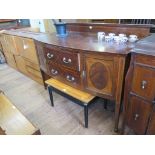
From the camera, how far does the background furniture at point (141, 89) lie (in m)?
0.88

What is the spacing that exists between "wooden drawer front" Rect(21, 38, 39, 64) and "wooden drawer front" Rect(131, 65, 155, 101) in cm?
155

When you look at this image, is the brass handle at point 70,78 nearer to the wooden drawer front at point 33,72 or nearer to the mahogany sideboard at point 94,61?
the mahogany sideboard at point 94,61

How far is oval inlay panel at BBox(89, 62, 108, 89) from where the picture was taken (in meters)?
1.20

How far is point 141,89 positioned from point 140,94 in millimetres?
47

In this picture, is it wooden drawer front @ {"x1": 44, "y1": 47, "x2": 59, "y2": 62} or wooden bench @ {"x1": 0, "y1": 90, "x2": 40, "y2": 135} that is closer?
wooden bench @ {"x1": 0, "y1": 90, "x2": 40, "y2": 135}

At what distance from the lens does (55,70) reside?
1.69 m

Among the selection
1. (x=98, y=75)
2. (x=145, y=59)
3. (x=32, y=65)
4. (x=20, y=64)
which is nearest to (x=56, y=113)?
(x=98, y=75)

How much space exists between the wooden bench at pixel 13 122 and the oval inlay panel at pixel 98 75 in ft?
2.14

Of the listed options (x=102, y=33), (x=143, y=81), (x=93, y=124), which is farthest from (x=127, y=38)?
(x=93, y=124)

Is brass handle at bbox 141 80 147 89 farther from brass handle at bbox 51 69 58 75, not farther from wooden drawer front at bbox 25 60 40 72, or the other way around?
wooden drawer front at bbox 25 60 40 72

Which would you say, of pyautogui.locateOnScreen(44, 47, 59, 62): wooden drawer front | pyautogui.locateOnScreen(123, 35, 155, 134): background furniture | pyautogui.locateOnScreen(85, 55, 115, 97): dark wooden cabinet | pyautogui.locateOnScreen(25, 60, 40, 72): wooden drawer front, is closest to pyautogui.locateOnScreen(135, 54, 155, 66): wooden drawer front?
pyautogui.locateOnScreen(123, 35, 155, 134): background furniture

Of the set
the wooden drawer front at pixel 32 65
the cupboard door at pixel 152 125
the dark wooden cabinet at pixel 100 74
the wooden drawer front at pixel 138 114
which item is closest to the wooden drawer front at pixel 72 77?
the dark wooden cabinet at pixel 100 74

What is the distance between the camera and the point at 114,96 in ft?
4.07
